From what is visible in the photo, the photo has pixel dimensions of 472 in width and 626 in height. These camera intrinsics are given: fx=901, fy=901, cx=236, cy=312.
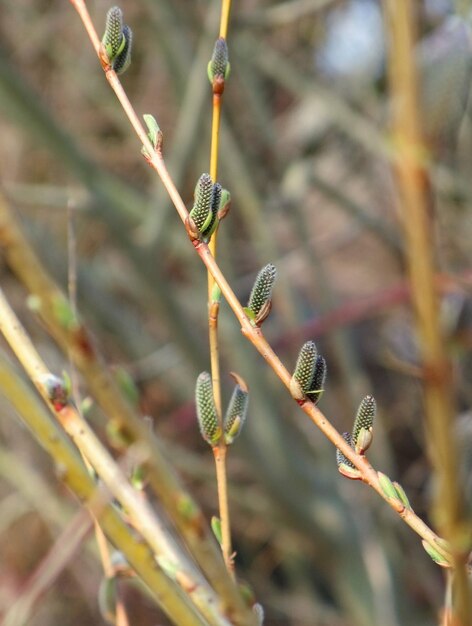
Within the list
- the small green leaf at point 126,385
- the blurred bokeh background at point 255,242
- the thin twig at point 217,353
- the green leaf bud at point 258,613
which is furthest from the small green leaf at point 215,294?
the blurred bokeh background at point 255,242

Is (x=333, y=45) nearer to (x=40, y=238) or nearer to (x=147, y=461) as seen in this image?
(x=40, y=238)

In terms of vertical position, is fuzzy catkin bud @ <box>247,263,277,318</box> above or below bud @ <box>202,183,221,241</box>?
below

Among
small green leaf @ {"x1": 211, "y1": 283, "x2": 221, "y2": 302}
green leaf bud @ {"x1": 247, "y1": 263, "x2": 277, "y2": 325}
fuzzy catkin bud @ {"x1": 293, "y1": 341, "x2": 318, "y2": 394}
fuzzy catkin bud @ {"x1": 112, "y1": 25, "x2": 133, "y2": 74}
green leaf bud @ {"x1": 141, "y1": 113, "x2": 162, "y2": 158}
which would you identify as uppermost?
fuzzy catkin bud @ {"x1": 112, "y1": 25, "x2": 133, "y2": 74}

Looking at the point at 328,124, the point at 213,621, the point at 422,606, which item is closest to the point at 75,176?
the point at 328,124

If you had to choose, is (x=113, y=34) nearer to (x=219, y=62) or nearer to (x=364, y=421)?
(x=219, y=62)

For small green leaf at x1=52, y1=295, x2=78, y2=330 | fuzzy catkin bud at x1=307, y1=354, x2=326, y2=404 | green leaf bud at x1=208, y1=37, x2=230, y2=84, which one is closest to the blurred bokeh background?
green leaf bud at x1=208, y1=37, x2=230, y2=84

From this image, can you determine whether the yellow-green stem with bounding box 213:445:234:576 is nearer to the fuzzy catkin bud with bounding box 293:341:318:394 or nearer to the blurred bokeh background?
the fuzzy catkin bud with bounding box 293:341:318:394

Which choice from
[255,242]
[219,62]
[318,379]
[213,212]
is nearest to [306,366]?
[318,379]

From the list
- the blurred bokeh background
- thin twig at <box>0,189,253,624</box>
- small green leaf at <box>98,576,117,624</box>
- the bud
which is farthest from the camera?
the blurred bokeh background
